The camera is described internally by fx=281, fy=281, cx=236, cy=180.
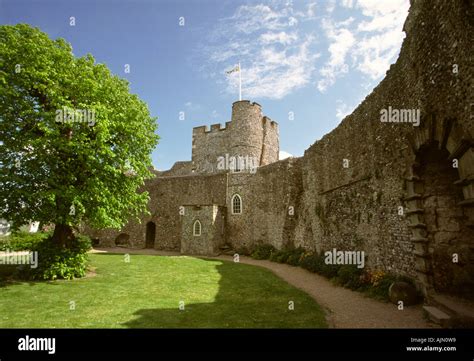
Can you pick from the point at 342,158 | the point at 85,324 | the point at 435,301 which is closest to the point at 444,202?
the point at 435,301

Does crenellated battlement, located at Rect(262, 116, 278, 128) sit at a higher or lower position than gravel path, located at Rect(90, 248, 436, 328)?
higher

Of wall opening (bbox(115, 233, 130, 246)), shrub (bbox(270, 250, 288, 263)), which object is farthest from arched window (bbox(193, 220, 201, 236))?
wall opening (bbox(115, 233, 130, 246))

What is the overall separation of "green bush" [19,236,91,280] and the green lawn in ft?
2.31

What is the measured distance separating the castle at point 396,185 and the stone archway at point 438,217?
0.09 feet

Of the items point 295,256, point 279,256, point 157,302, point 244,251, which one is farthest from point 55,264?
point 244,251

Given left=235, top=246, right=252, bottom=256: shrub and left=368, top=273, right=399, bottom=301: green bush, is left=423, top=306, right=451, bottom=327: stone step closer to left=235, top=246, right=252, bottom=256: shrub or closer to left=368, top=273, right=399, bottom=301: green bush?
left=368, top=273, right=399, bottom=301: green bush

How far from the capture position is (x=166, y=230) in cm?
3198

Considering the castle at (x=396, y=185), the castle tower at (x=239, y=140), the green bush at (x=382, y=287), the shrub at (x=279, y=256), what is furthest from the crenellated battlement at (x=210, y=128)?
the green bush at (x=382, y=287)

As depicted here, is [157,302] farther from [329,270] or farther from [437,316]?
[329,270]

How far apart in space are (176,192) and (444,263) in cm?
2809

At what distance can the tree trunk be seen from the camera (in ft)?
46.5

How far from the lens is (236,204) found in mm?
29219

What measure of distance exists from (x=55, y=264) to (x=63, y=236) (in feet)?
5.30

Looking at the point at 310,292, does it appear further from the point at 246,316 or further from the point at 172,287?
the point at 172,287
